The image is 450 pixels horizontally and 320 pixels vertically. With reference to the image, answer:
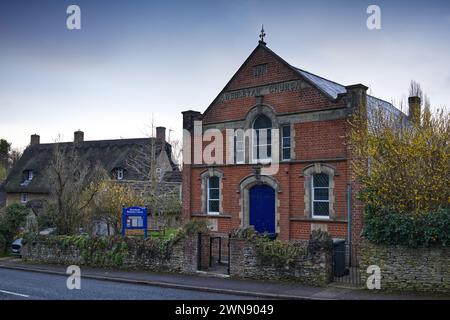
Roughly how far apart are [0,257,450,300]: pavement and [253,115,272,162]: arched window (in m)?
7.00

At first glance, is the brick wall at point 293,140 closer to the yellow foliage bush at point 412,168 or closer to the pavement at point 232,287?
the yellow foliage bush at point 412,168

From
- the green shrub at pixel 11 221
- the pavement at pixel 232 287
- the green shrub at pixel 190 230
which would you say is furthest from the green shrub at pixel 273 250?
the green shrub at pixel 11 221

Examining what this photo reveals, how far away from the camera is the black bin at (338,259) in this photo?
49.0 feet

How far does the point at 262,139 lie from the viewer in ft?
70.1

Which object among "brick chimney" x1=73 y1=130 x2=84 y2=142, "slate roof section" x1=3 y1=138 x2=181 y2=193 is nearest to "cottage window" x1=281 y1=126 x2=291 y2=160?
"slate roof section" x1=3 y1=138 x2=181 y2=193

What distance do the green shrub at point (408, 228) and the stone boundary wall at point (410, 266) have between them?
8.9 inches

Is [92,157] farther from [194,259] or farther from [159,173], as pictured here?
[194,259]

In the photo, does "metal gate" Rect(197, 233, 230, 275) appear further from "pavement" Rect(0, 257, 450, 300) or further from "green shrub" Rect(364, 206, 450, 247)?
"green shrub" Rect(364, 206, 450, 247)

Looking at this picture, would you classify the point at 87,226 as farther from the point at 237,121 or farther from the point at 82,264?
the point at 237,121

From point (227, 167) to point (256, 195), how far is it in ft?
6.97

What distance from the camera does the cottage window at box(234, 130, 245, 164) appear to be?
21.9m

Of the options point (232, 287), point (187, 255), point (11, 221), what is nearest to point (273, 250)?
point (232, 287)

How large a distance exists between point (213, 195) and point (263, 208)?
10.4ft
